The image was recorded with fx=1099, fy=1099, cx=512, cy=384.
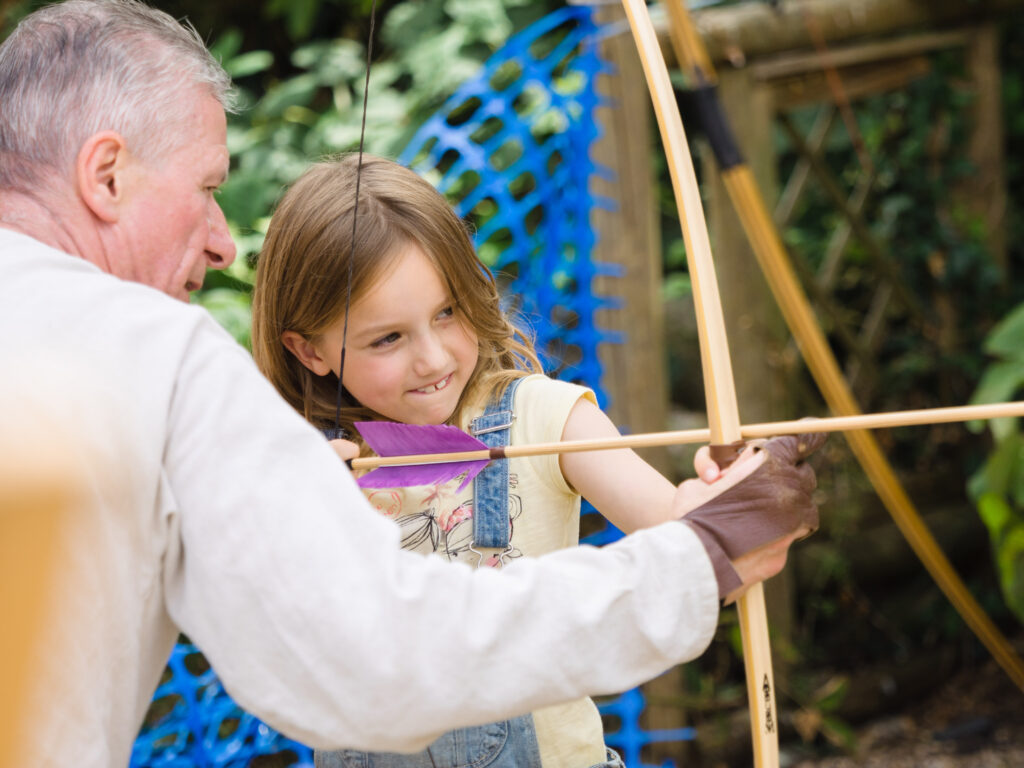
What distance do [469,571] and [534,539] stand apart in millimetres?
410

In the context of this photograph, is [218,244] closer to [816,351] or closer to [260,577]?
[260,577]

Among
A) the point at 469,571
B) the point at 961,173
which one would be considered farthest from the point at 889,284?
the point at 469,571

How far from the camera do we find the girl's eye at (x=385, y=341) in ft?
4.08

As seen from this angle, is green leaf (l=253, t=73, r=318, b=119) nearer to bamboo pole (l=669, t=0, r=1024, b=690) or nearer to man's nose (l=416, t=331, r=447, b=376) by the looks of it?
bamboo pole (l=669, t=0, r=1024, b=690)

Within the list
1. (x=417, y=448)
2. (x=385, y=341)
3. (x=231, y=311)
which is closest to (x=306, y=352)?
(x=385, y=341)

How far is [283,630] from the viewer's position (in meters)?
0.77

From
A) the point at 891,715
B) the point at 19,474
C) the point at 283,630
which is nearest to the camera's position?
the point at 19,474

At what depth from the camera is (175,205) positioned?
1.00m

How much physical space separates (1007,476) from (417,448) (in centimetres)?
226

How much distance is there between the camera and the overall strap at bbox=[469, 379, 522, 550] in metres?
1.21

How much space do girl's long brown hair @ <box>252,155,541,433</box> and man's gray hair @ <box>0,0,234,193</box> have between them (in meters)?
0.30

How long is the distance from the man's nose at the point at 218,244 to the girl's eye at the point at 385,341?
207 mm

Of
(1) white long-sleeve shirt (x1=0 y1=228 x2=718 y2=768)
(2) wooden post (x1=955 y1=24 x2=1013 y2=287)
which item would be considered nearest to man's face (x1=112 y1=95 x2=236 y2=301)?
(1) white long-sleeve shirt (x1=0 y1=228 x2=718 y2=768)

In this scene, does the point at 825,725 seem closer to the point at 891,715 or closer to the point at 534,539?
the point at 891,715
